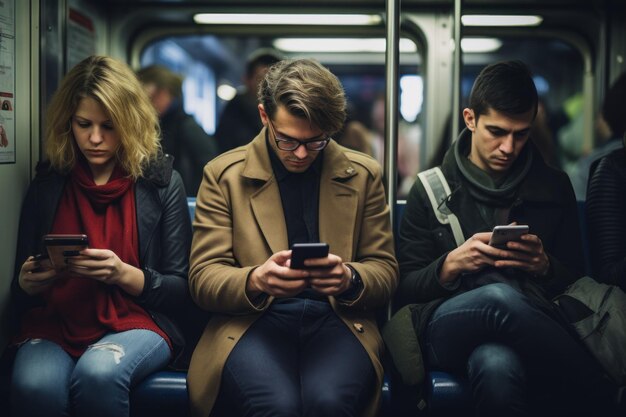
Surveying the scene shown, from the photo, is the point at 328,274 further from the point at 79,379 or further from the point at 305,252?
the point at 79,379

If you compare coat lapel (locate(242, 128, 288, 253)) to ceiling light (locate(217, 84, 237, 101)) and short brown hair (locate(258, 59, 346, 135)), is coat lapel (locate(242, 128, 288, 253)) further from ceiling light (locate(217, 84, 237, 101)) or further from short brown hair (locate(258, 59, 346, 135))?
ceiling light (locate(217, 84, 237, 101))

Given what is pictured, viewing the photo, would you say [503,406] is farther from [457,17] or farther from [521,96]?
[457,17]

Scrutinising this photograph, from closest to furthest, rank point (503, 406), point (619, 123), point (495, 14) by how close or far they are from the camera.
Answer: point (503, 406) < point (619, 123) < point (495, 14)

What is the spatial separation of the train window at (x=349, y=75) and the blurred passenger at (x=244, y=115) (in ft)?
0.59

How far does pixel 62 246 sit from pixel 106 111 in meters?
0.65

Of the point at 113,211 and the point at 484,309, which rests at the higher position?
the point at 113,211

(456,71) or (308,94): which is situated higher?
(456,71)

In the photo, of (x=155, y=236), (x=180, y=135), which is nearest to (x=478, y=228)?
(x=155, y=236)

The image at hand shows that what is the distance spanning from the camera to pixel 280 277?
2.75 m

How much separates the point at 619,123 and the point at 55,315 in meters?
3.09

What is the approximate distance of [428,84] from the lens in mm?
5273

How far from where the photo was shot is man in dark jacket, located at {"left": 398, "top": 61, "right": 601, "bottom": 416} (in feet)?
9.25

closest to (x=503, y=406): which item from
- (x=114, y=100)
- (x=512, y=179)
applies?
(x=512, y=179)

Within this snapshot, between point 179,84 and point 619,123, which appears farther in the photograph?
point 179,84
